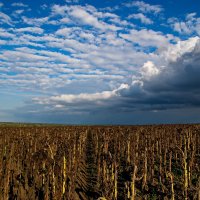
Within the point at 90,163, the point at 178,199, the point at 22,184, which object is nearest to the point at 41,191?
the point at 22,184

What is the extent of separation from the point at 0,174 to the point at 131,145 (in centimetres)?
914

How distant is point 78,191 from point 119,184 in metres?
2.41

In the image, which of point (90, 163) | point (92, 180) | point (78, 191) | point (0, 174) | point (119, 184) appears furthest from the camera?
point (90, 163)

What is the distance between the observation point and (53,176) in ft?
25.8

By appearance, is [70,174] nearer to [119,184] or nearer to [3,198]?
[3,198]

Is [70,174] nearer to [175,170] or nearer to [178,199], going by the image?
[178,199]

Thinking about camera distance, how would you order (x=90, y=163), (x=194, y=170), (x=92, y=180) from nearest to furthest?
1. (x=92, y=180)
2. (x=194, y=170)
3. (x=90, y=163)

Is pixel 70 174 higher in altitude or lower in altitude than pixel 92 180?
higher

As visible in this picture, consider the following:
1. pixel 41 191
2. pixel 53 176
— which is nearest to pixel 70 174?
pixel 53 176

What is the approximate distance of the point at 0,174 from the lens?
8.58m

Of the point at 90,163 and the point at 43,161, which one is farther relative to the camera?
the point at 90,163

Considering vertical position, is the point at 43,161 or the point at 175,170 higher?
the point at 43,161

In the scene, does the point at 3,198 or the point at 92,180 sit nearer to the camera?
the point at 3,198

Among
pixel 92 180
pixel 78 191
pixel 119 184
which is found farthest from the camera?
pixel 92 180
